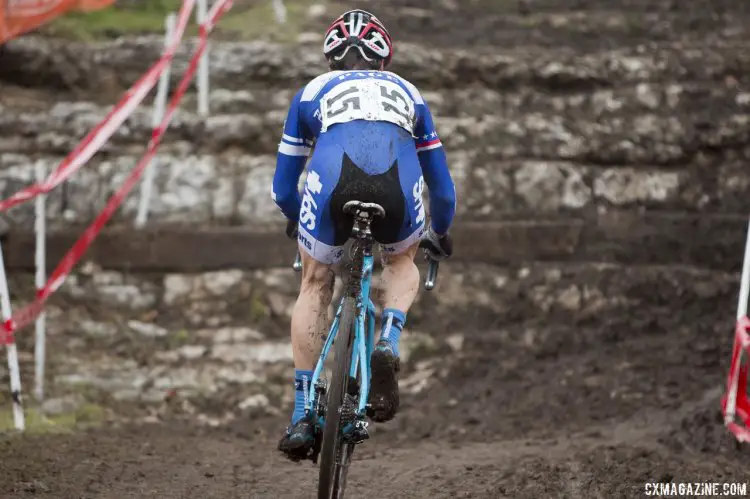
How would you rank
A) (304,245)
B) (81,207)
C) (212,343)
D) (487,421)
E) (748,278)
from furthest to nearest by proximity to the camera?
(81,207) → (212,343) → (487,421) → (748,278) → (304,245)

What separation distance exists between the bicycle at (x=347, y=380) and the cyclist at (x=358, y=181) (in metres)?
0.06

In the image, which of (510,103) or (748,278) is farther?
(510,103)

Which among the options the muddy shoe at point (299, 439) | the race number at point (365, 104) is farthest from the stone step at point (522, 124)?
the muddy shoe at point (299, 439)

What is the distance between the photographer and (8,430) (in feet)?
24.1

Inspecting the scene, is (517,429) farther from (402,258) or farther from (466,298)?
(402,258)

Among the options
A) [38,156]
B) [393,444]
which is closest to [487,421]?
[393,444]

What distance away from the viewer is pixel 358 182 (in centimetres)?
466

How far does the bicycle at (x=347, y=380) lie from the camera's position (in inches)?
176

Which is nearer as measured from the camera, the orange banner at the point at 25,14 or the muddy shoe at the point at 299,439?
the muddy shoe at the point at 299,439

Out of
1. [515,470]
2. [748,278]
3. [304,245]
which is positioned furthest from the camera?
[748,278]

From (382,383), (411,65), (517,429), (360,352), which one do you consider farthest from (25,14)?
(382,383)

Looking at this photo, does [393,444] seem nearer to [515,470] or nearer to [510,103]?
[515,470]

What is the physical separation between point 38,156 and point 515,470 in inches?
220

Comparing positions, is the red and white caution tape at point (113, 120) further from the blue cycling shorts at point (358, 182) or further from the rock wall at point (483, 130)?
the blue cycling shorts at point (358, 182)
